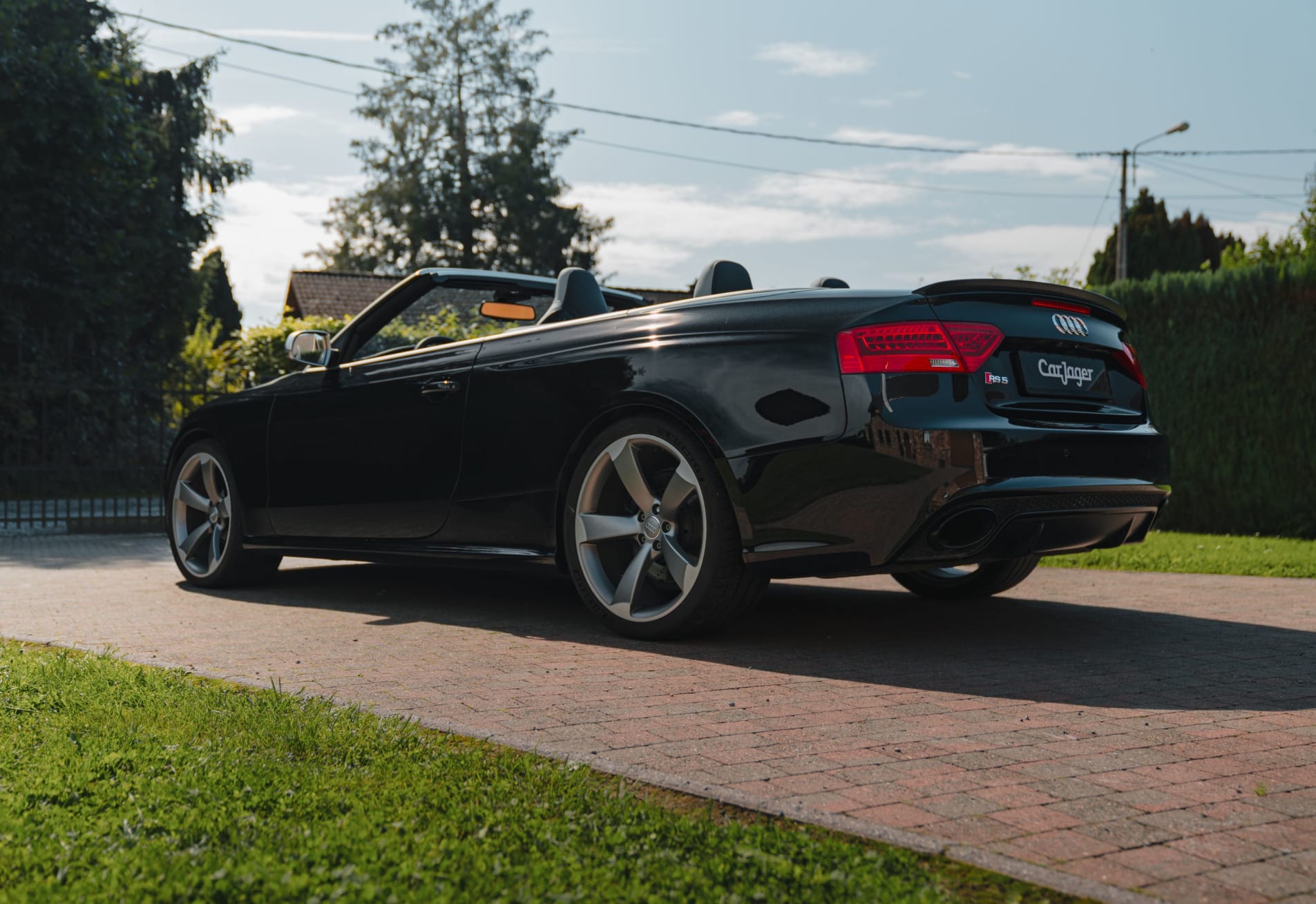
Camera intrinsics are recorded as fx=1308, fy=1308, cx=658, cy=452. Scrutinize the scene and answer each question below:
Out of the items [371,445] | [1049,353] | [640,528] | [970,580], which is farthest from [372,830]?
[970,580]

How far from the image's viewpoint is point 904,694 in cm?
399

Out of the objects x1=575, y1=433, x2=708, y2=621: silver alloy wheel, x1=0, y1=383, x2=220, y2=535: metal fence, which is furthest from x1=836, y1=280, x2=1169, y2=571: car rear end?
x1=0, y1=383, x2=220, y2=535: metal fence

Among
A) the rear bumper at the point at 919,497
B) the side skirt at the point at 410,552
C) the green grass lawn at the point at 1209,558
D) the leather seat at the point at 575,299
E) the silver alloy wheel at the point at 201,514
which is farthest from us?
the green grass lawn at the point at 1209,558

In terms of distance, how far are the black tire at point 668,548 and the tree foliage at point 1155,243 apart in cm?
3579

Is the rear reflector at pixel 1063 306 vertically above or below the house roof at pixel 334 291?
below

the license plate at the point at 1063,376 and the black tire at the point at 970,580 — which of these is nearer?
the license plate at the point at 1063,376

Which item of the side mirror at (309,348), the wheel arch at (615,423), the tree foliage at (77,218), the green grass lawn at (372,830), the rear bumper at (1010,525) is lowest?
the green grass lawn at (372,830)

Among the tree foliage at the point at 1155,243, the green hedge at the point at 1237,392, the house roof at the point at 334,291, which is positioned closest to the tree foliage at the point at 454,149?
the house roof at the point at 334,291

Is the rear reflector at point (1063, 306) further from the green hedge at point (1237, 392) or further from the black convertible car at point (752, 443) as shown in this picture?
the green hedge at point (1237, 392)

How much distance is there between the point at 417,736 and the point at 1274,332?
10544 mm

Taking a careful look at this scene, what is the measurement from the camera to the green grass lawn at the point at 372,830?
227 cm

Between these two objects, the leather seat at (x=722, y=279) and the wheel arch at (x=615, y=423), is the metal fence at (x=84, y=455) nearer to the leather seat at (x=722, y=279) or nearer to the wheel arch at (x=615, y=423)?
the wheel arch at (x=615, y=423)

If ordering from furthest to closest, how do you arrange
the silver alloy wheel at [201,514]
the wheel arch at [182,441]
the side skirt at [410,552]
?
1. the wheel arch at [182,441]
2. the silver alloy wheel at [201,514]
3. the side skirt at [410,552]

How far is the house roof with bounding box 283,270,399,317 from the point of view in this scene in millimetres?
40469
